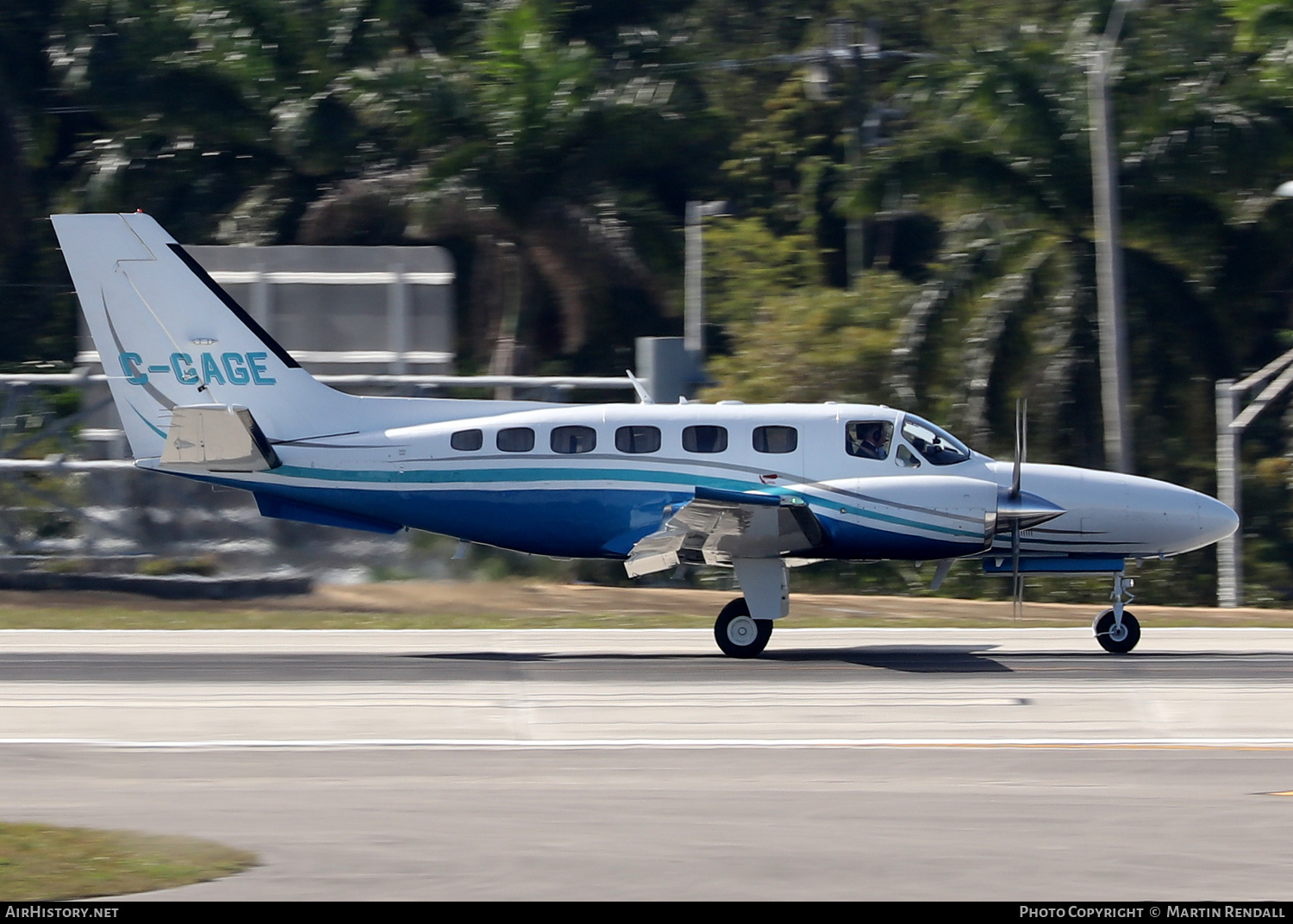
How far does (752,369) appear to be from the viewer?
2652cm

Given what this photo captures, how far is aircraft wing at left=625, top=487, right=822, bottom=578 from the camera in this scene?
15555mm

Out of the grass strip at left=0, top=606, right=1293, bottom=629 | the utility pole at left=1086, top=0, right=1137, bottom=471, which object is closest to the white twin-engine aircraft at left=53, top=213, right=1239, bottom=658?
the grass strip at left=0, top=606, right=1293, bottom=629

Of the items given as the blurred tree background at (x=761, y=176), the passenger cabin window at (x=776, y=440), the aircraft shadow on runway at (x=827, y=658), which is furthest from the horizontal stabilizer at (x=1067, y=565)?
the blurred tree background at (x=761, y=176)

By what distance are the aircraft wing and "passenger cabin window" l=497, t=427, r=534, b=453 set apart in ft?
5.01

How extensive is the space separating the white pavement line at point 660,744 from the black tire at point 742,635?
4.93 meters

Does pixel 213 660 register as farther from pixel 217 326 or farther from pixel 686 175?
pixel 686 175

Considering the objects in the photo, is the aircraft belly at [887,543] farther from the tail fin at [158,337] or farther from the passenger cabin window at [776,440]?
the tail fin at [158,337]

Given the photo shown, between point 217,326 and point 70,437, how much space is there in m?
6.96

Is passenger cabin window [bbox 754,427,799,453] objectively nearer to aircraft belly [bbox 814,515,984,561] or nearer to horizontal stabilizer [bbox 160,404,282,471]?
aircraft belly [bbox 814,515,984,561]

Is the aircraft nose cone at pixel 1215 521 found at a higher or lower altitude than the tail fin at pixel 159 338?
lower

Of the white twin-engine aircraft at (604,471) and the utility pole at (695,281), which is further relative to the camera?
the utility pole at (695,281)

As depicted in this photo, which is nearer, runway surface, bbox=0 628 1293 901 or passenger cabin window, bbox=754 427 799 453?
runway surface, bbox=0 628 1293 901

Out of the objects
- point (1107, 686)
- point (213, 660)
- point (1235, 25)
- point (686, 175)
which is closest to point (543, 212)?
point (686, 175)

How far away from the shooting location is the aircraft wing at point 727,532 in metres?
15.6
